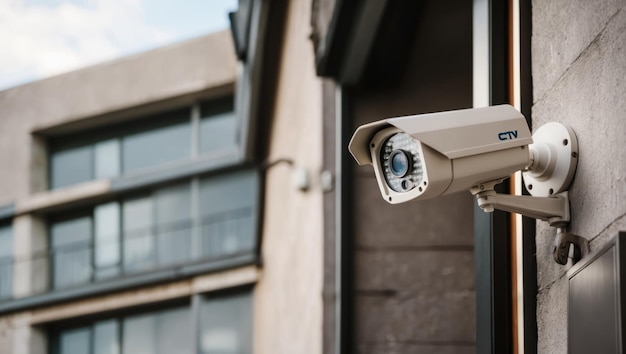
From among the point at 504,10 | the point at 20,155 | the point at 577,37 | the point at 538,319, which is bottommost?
the point at 538,319

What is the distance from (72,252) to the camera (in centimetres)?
2069

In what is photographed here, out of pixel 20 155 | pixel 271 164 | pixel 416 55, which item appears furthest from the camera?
pixel 20 155

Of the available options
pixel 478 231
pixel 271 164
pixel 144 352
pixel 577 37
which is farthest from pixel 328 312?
pixel 144 352

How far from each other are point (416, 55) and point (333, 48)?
1.89 ft

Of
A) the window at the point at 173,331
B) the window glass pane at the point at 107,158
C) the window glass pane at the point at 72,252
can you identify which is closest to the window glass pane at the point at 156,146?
the window glass pane at the point at 107,158

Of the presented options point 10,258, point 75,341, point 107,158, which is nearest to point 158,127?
point 107,158

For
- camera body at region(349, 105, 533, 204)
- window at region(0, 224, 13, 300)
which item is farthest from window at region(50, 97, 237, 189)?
camera body at region(349, 105, 533, 204)

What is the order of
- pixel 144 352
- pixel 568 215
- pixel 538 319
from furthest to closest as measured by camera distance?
pixel 144 352, pixel 538 319, pixel 568 215

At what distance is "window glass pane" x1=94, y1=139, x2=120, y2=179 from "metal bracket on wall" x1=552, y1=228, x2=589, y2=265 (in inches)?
670

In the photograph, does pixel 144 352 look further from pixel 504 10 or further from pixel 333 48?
pixel 504 10

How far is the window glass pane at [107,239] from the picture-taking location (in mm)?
20125

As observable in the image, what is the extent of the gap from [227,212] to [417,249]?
427 inches

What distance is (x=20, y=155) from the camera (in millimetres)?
20812

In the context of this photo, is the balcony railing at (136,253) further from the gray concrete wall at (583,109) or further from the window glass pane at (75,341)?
the gray concrete wall at (583,109)
